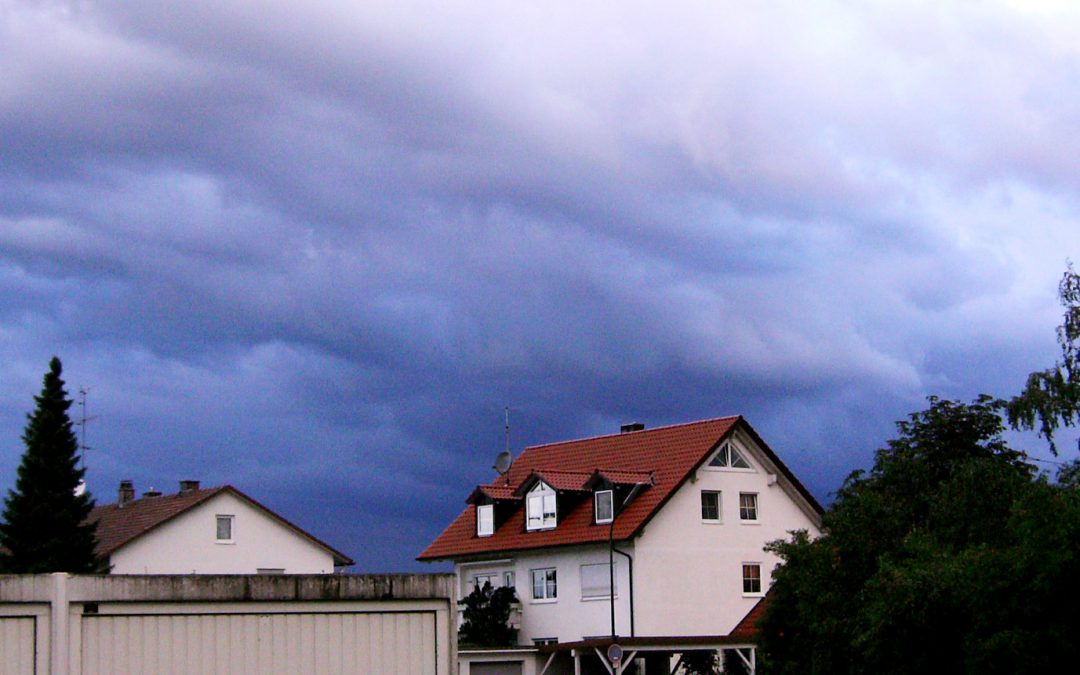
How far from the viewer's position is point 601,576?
5481 centimetres

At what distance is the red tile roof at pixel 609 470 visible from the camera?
180ft

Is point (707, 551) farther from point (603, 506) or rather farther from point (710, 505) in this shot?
point (603, 506)

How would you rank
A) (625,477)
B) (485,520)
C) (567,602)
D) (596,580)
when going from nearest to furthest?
(596,580) < (567,602) < (625,477) < (485,520)

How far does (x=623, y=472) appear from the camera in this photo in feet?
186

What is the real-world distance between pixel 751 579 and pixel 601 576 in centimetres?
614

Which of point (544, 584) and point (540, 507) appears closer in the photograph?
point (544, 584)

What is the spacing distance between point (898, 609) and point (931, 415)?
685 inches

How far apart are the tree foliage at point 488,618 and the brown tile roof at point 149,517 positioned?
53.7 feet

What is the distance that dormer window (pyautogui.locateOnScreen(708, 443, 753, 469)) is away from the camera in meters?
57.0

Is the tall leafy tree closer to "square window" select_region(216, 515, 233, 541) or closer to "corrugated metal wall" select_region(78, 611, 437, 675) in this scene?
"square window" select_region(216, 515, 233, 541)

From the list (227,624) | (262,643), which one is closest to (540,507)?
(262,643)

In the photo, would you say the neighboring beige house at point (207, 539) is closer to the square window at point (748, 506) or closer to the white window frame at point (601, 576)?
the white window frame at point (601, 576)

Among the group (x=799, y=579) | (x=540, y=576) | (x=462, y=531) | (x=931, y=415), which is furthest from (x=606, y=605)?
(x=799, y=579)

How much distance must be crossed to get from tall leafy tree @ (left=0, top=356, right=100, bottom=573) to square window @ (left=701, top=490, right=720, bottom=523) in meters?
23.8
